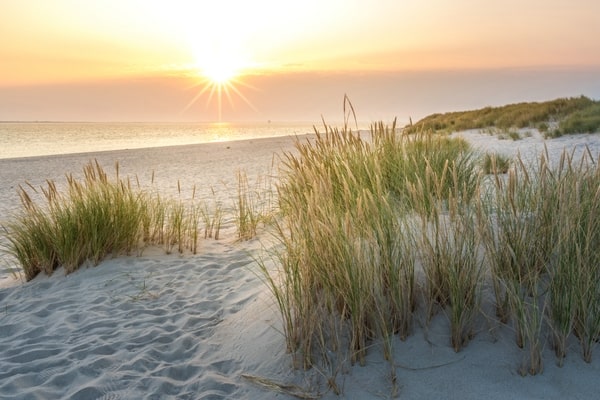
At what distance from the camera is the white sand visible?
245cm

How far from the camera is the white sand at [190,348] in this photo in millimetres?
2445

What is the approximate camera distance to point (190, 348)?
3275mm

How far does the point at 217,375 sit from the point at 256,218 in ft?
11.4

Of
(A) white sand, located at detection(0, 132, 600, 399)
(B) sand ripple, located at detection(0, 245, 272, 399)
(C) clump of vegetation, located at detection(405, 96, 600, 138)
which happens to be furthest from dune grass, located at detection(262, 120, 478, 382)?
(C) clump of vegetation, located at detection(405, 96, 600, 138)

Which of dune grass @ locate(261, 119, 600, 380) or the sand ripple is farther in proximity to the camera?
the sand ripple

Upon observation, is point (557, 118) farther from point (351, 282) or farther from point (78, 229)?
point (351, 282)

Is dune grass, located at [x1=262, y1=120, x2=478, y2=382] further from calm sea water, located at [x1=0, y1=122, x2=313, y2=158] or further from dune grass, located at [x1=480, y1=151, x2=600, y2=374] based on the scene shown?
calm sea water, located at [x1=0, y1=122, x2=313, y2=158]

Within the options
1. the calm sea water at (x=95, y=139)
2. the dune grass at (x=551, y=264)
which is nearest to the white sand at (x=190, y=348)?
the dune grass at (x=551, y=264)

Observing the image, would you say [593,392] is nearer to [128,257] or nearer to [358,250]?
[358,250]

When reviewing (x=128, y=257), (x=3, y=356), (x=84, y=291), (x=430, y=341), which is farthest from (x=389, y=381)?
(x=128, y=257)

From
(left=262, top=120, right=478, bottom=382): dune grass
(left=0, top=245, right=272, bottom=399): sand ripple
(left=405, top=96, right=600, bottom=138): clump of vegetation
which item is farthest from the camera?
(left=405, top=96, right=600, bottom=138): clump of vegetation

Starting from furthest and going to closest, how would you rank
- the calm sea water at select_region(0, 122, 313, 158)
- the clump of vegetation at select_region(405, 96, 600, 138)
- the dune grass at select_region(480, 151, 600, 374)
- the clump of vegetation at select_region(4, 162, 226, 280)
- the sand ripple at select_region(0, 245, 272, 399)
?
the calm sea water at select_region(0, 122, 313, 158), the clump of vegetation at select_region(405, 96, 600, 138), the clump of vegetation at select_region(4, 162, 226, 280), the sand ripple at select_region(0, 245, 272, 399), the dune grass at select_region(480, 151, 600, 374)

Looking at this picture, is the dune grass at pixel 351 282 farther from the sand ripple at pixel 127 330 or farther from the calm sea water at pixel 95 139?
the calm sea water at pixel 95 139

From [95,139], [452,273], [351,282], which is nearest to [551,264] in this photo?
[452,273]
